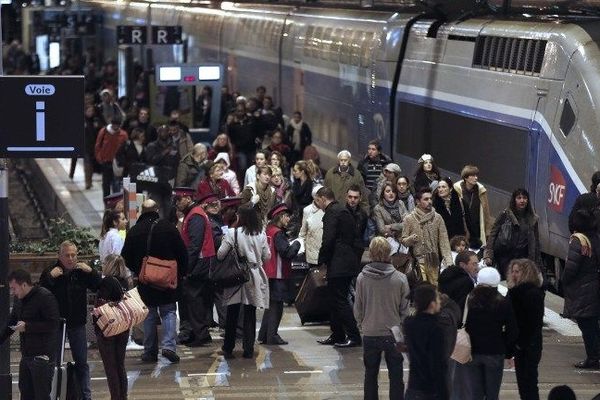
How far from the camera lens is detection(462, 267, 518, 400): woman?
494 inches

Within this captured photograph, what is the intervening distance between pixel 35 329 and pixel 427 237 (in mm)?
4887

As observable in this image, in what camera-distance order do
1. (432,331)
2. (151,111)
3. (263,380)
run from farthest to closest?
(151,111), (263,380), (432,331)

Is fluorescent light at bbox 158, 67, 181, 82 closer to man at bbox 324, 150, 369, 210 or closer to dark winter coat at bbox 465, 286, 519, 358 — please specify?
man at bbox 324, 150, 369, 210

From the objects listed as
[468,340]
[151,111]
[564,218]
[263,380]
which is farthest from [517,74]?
[151,111]

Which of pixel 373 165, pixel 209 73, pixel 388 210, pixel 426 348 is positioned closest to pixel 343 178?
pixel 373 165

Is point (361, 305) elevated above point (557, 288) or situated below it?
above

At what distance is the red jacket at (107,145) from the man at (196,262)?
1101 centimetres

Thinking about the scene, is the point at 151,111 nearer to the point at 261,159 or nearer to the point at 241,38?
the point at 241,38

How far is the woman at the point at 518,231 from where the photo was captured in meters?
17.1

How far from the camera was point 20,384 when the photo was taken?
13.5 m

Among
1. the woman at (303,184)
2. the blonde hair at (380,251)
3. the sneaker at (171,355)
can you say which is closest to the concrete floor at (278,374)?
the sneaker at (171,355)

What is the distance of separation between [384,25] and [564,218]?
8.46 m

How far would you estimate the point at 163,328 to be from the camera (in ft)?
52.9

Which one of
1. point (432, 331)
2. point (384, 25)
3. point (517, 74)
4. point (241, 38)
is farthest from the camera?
point (241, 38)
